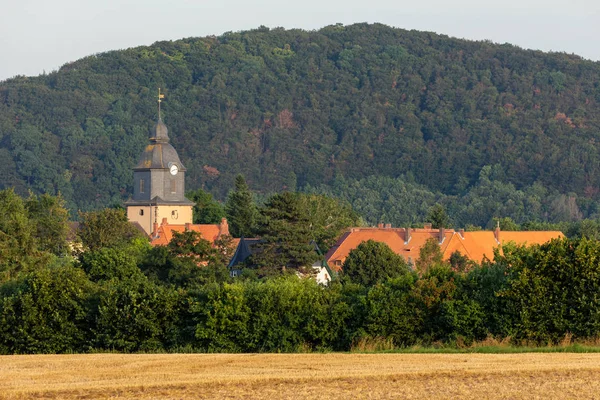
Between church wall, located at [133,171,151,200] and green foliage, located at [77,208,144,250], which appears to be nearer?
green foliage, located at [77,208,144,250]

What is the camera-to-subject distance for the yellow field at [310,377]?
2392 cm

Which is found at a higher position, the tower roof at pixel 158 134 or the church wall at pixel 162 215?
the tower roof at pixel 158 134

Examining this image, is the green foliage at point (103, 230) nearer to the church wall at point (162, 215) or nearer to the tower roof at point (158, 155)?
the church wall at point (162, 215)

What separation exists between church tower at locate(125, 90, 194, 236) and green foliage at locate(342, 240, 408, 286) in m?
55.5

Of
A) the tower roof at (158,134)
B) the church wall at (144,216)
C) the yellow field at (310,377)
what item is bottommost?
the church wall at (144,216)

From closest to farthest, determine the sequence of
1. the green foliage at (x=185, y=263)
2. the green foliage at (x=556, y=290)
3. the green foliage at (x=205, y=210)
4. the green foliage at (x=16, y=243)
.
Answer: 1. the green foliage at (x=556, y=290)
2. the green foliage at (x=16, y=243)
3. the green foliage at (x=185, y=263)
4. the green foliage at (x=205, y=210)

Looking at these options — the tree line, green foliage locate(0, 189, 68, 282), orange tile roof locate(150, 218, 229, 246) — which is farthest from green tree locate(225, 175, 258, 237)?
the tree line

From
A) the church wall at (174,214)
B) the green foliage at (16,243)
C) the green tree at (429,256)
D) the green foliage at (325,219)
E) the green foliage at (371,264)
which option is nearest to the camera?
the green foliage at (16,243)

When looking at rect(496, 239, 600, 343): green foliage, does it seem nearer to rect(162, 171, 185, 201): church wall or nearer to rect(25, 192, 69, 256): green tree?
rect(25, 192, 69, 256): green tree

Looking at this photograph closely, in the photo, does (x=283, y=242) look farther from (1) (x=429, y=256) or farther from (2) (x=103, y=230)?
(2) (x=103, y=230)

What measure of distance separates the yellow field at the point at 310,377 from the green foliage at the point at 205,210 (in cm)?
11354

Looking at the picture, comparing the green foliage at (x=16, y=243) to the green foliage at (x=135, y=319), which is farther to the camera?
the green foliage at (x=16, y=243)

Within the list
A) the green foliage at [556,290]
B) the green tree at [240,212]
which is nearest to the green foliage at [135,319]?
the green foliage at [556,290]

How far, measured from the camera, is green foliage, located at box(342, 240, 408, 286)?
8394cm
